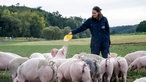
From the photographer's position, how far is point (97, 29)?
12.0 m

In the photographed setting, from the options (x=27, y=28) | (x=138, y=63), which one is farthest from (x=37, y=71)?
(x=27, y=28)

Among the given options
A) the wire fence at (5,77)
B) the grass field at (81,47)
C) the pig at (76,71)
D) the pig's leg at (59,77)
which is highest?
the pig at (76,71)

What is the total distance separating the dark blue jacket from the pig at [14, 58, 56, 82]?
3.24 m

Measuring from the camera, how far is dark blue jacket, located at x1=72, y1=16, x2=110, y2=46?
38.9 ft

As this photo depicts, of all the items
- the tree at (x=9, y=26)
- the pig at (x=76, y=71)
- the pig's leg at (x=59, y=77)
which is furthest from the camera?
the tree at (x=9, y=26)

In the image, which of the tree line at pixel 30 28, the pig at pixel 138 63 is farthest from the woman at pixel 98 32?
the tree line at pixel 30 28

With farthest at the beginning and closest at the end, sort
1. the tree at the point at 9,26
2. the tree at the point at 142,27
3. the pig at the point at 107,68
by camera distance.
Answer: the tree at the point at 9,26, the tree at the point at 142,27, the pig at the point at 107,68

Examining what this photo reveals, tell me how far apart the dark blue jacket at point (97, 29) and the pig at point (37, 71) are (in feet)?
10.6

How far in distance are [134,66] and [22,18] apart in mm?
96854

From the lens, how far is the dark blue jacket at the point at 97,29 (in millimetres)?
11852

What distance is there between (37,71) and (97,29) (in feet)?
11.9

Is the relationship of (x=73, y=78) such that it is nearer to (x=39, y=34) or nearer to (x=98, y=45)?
(x=98, y=45)

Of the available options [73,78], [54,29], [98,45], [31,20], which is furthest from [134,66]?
[31,20]

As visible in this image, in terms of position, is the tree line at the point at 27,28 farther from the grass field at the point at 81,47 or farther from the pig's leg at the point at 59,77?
the pig's leg at the point at 59,77
